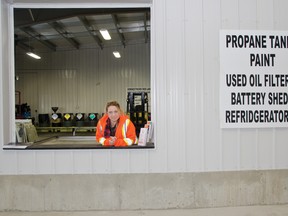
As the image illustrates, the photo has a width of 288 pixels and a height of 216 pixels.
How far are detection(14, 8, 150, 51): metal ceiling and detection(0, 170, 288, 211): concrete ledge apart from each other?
5649 mm

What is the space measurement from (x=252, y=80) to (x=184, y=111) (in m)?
1.20

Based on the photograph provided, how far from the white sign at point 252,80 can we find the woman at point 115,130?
151cm

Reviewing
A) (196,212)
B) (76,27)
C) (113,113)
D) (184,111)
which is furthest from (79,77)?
(196,212)

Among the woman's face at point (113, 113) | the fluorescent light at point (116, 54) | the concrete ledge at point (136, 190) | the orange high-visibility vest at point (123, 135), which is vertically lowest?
the concrete ledge at point (136, 190)

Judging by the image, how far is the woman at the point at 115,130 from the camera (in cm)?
431

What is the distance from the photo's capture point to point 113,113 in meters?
4.49

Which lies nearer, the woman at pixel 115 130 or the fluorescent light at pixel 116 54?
the woman at pixel 115 130

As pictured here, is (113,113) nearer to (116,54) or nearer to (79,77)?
(116,54)

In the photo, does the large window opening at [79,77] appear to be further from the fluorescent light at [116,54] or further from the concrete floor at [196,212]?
the concrete floor at [196,212]

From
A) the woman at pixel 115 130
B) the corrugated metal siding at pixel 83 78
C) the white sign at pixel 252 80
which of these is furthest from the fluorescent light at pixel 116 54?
the white sign at pixel 252 80

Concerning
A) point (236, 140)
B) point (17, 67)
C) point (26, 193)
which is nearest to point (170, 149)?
point (236, 140)

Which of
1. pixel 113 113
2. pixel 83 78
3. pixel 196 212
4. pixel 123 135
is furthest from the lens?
pixel 83 78

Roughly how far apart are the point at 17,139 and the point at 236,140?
11.9 feet

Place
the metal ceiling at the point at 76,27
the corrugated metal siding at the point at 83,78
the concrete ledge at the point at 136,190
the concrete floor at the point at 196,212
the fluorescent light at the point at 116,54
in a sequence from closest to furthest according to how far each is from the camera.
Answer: the concrete floor at the point at 196,212
the concrete ledge at the point at 136,190
the metal ceiling at the point at 76,27
the fluorescent light at the point at 116,54
the corrugated metal siding at the point at 83,78
